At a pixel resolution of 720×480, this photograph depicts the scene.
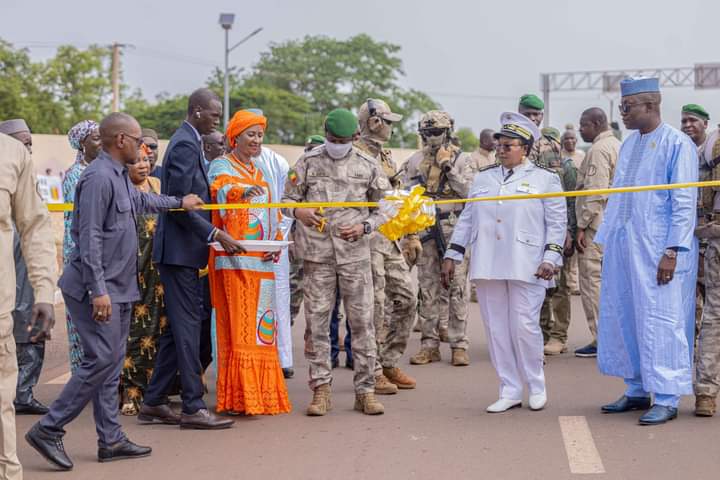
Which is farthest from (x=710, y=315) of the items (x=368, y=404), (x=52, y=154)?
(x=52, y=154)

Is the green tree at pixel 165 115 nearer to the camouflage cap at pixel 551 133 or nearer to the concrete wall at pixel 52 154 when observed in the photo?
the concrete wall at pixel 52 154

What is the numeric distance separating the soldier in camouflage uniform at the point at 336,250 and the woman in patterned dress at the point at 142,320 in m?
1.09

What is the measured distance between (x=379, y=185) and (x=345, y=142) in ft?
1.28

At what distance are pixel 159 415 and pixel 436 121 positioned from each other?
396 centimetres

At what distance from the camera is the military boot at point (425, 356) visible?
10141 mm

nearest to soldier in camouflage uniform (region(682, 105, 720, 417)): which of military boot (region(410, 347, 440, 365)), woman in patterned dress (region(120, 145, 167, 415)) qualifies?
military boot (region(410, 347, 440, 365))

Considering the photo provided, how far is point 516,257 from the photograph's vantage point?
7.85 metres

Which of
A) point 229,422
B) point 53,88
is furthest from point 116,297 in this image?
point 53,88

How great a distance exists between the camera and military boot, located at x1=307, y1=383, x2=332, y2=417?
7797mm

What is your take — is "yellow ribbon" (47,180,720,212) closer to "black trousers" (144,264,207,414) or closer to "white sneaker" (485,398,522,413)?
"black trousers" (144,264,207,414)

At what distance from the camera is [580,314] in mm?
13805

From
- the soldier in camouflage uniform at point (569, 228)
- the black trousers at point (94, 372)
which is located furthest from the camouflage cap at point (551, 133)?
the black trousers at point (94, 372)

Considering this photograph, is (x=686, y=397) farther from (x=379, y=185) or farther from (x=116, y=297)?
(x=116, y=297)

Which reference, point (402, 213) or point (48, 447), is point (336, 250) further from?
point (48, 447)
